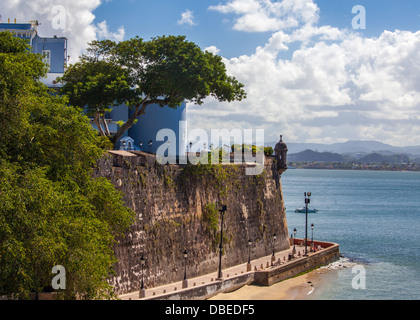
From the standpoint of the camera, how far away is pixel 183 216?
98.9 ft

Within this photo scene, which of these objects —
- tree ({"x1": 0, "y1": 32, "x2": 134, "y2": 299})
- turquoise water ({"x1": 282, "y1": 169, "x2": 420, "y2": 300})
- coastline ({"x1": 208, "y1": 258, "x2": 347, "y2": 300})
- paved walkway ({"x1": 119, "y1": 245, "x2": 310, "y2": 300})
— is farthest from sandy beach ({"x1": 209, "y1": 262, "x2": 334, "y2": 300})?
tree ({"x1": 0, "y1": 32, "x2": 134, "y2": 299})

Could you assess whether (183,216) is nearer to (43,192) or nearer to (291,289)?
(291,289)

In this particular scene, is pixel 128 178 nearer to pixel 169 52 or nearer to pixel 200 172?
pixel 200 172

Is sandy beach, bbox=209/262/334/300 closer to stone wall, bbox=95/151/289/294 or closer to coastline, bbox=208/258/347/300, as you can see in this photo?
coastline, bbox=208/258/347/300

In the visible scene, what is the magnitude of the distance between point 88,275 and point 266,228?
2290 cm

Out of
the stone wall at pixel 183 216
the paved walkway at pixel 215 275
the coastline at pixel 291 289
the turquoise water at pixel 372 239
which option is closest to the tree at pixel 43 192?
the stone wall at pixel 183 216

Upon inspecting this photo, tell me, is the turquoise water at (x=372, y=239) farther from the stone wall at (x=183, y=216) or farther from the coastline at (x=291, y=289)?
the stone wall at (x=183, y=216)

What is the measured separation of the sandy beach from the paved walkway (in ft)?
3.87

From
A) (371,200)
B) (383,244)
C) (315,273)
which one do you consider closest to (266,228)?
(315,273)

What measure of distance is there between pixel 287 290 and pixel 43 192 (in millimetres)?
19709

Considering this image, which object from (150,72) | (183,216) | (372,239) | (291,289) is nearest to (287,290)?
(291,289)

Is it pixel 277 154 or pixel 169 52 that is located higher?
pixel 169 52

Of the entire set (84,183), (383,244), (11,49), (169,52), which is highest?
(169,52)
